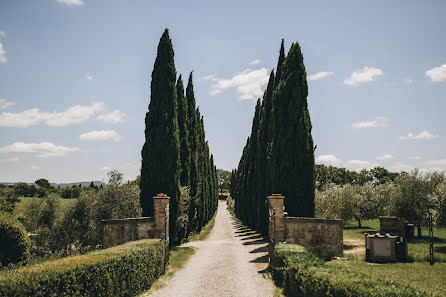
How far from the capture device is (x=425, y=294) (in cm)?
575

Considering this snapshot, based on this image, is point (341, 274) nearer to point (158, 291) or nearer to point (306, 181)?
point (158, 291)

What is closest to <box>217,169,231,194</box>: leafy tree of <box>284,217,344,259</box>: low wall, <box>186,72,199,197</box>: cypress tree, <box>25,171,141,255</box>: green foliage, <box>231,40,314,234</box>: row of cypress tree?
<box>186,72,199,197</box>: cypress tree

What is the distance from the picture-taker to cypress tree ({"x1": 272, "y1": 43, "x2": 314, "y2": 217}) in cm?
1852

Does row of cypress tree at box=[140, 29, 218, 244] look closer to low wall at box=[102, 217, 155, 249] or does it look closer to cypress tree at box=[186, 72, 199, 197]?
low wall at box=[102, 217, 155, 249]

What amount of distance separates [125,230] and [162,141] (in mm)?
6949

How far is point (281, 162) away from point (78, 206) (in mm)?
14825

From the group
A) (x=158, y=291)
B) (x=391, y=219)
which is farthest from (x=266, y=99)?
(x=158, y=291)

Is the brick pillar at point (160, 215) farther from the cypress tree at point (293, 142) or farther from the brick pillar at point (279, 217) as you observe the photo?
the cypress tree at point (293, 142)

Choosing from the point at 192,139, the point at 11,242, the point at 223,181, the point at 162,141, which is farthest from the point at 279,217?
the point at 223,181

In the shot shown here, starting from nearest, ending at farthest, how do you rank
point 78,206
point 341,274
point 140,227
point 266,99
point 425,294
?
point 425,294 → point 341,274 → point 140,227 → point 78,206 → point 266,99

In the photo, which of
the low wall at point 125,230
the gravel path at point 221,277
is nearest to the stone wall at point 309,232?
the gravel path at point 221,277

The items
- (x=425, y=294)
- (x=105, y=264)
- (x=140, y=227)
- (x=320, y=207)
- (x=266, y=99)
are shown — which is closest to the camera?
(x=425, y=294)

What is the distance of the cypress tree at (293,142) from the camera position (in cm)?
1852

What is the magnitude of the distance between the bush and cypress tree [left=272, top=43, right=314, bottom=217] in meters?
13.4
